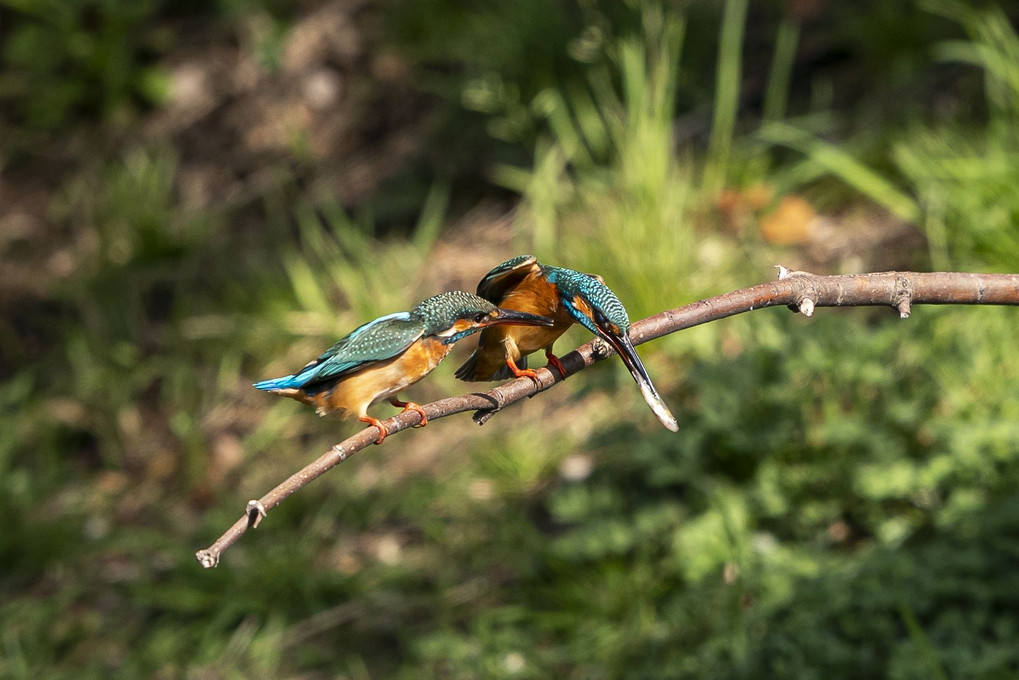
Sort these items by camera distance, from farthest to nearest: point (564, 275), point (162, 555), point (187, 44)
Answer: point (187, 44), point (162, 555), point (564, 275)

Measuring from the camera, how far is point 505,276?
2.29 m

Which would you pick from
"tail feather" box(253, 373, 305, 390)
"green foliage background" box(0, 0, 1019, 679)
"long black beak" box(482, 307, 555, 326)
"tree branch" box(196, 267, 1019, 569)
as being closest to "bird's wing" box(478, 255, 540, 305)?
"long black beak" box(482, 307, 555, 326)

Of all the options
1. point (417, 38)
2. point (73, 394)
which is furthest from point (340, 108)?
point (73, 394)

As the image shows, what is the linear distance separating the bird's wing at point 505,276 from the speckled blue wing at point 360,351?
0.92 feet

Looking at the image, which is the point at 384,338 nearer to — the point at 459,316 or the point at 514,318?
the point at 459,316

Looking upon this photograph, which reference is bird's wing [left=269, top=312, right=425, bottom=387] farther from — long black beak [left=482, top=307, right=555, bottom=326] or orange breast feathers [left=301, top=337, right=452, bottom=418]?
long black beak [left=482, top=307, right=555, bottom=326]

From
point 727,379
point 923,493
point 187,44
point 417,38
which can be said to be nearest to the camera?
point 923,493

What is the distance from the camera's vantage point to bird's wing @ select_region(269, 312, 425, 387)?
1.93 meters

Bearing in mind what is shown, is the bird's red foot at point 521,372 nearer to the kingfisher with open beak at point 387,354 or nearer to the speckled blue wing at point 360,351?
the kingfisher with open beak at point 387,354

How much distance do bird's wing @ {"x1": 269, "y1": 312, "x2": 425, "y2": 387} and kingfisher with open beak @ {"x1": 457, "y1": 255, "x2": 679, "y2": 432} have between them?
0.82 feet

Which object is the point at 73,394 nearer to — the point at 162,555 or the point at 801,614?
the point at 162,555

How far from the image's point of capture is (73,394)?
5.73 metres

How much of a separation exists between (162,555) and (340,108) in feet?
10.6

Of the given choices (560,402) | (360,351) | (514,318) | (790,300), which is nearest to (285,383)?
(360,351)
